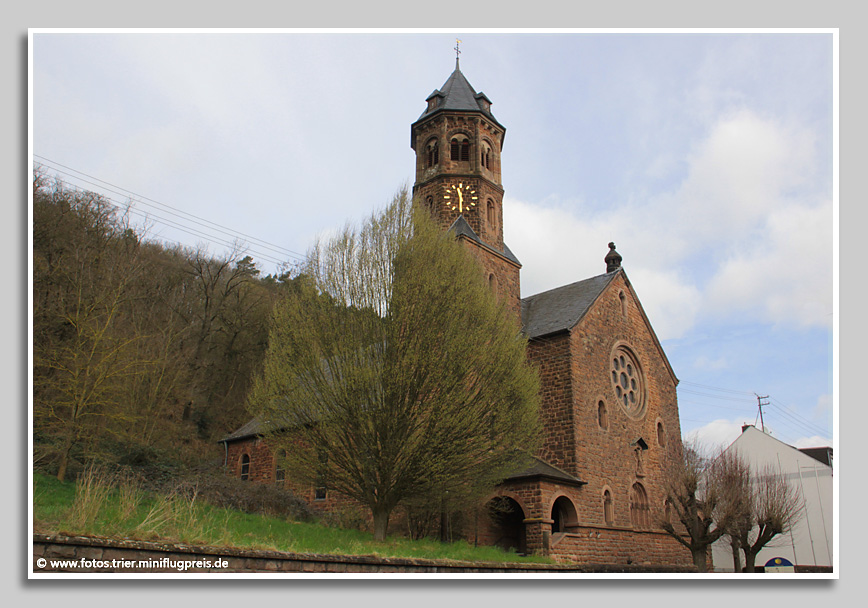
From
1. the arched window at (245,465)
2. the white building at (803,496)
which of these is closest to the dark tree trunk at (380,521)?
the arched window at (245,465)

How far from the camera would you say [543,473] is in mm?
19359

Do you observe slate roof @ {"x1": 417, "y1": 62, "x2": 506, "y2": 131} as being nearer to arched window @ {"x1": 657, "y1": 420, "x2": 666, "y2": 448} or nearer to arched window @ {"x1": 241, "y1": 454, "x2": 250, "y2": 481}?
arched window @ {"x1": 657, "y1": 420, "x2": 666, "y2": 448}

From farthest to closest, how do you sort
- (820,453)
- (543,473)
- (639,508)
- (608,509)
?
1. (820,453)
2. (639,508)
3. (608,509)
4. (543,473)

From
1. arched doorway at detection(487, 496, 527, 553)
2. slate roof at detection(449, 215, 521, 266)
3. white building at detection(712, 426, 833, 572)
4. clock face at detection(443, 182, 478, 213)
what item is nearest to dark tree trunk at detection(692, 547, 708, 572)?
arched doorway at detection(487, 496, 527, 553)

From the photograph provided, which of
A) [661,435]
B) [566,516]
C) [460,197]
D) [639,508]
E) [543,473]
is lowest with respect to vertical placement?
[639,508]

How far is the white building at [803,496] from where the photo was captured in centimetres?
3192

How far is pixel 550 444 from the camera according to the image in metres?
22.2

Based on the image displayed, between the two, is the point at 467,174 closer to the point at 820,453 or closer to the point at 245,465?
the point at 245,465

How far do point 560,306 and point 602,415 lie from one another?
499cm

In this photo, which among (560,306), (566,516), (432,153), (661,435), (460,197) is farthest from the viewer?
(432,153)

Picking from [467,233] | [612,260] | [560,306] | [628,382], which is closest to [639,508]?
[628,382]

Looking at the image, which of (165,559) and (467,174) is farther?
(467,174)
